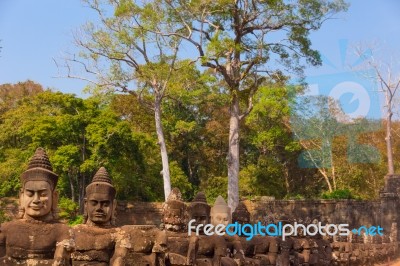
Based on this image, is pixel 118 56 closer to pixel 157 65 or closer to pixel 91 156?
pixel 157 65

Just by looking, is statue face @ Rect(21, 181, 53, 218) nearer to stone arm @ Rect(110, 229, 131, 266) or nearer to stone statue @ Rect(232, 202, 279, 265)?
stone arm @ Rect(110, 229, 131, 266)

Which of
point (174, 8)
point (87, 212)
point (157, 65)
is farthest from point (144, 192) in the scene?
point (87, 212)

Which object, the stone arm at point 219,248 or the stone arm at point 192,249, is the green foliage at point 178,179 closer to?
the stone arm at point 219,248

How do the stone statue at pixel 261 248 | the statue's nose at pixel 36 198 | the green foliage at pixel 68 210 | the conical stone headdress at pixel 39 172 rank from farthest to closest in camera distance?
1. the green foliage at pixel 68 210
2. the stone statue at pixel 261 248
3. the conical stone headdress at pixel 39 172
4. the statue's nose at pixel 36 198

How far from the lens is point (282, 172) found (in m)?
32.3

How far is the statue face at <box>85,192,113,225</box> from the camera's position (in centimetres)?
611

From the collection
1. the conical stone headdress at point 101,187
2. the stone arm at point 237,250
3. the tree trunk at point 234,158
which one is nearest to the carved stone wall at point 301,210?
the tree trunk at point 234,158

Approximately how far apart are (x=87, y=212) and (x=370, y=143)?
28.7 metres

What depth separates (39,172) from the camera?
5.39m

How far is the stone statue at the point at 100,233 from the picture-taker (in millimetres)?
5934

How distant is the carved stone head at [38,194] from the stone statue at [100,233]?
2.22 ft

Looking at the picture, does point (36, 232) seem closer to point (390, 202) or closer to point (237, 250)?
point (237, 250)

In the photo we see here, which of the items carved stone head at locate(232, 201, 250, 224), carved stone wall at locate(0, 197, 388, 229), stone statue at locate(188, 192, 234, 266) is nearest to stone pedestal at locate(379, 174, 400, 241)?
carved stone wall at locate(0, 197, 388, 229)

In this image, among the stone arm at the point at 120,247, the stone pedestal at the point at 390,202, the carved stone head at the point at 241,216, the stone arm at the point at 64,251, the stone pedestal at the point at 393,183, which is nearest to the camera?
the stone arm at the point at 64,251
